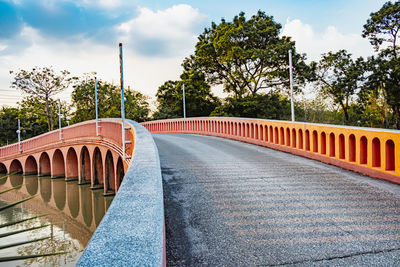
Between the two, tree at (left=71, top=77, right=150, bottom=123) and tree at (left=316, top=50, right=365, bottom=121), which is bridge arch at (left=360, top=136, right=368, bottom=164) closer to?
tree at (left=316, top=50, right=365, bottom=121)

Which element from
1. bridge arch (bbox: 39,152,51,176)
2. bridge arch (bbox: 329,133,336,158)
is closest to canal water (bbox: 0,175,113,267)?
bridge arch (bbox: 39,152,51,176)

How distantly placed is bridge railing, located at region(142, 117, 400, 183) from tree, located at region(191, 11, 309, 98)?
55.3ft

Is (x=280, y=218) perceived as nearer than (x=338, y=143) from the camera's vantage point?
Yes

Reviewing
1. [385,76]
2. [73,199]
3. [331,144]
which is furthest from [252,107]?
[331,144]

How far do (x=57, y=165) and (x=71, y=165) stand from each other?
361 cm

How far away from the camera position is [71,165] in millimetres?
29672

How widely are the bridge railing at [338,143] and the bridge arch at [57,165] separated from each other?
79.3ft

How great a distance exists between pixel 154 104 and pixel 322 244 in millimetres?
56161

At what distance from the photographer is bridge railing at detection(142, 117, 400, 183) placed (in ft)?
20.4

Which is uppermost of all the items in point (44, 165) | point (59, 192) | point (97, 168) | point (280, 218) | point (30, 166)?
point (280, 218)

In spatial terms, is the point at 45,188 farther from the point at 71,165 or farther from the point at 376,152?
the point at 376,152

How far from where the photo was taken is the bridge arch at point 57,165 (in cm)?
3173

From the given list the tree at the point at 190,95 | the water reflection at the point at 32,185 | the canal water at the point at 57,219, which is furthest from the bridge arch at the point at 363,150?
the tree at the point at 190,95

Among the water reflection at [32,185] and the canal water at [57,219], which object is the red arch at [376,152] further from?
the water reflection at [32,185]
